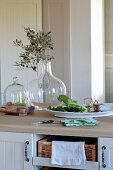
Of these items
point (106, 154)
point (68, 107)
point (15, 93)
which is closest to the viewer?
point (106, 154)

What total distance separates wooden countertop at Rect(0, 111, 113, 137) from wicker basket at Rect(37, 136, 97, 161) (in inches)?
2.1

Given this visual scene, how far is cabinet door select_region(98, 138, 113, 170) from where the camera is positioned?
1828mm

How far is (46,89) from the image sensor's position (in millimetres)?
2674

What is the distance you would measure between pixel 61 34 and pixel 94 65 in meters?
0.57

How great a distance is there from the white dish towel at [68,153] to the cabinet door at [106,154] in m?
0.09

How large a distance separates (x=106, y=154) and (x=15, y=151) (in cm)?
49

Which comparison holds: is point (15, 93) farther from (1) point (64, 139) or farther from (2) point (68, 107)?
(1) point (64, 139)

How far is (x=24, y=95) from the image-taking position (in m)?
2.71

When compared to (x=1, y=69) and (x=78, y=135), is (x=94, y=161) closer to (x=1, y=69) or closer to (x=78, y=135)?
(x=78, y=135)

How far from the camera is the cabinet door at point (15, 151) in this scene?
1.99m

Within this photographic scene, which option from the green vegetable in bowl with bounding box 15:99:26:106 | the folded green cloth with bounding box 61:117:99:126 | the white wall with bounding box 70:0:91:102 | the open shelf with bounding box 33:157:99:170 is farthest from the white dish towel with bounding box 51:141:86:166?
the white wall with bounding box 70:0:91:102

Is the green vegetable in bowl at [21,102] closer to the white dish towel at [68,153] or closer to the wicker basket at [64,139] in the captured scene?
the wicker basket at [64,139]

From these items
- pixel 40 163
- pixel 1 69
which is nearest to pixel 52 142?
pixel 40 163

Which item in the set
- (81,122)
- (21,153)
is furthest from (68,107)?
(21,153)
